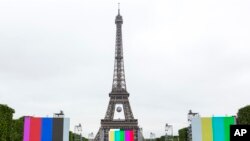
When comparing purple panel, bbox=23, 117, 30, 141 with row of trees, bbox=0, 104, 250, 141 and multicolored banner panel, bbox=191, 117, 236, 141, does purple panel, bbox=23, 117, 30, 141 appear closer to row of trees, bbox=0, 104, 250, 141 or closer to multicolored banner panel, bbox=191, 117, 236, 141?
row of trees, bbox=0, 104, 250, 141

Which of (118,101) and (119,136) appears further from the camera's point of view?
(118,101)

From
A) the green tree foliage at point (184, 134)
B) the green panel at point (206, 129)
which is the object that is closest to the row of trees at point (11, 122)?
the green panel at point (206, 129)

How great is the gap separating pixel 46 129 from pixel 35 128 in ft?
3.52

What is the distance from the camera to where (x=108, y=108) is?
12256 centimetres

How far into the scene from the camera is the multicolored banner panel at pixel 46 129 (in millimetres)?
31250

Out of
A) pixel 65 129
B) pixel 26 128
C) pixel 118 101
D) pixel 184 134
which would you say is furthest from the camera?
Answer: pixel 118 101

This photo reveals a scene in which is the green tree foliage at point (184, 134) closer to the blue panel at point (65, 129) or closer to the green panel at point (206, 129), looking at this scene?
the green panel at point (206, 129)

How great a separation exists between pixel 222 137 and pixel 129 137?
2324 cm

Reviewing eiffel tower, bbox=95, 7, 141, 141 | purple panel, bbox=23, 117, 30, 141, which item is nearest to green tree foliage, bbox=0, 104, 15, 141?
purple panel, bbox=23, 117, 30, 141

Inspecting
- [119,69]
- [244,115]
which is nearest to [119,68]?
[119,69]

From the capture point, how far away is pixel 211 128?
3180 centimetres

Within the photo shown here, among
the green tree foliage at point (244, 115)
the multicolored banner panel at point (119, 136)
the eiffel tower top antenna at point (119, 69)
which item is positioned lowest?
the multicolored banner panel at point (119, 136)

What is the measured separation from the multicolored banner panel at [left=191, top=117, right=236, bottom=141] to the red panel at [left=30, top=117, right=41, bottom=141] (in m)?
12.8

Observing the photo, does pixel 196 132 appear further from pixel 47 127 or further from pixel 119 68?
pixel 119 68
